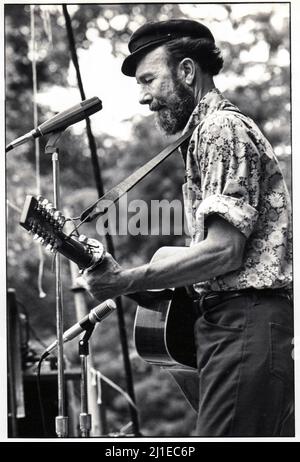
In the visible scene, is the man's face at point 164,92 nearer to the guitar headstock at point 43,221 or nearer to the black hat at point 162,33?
the black hat at point 162,33

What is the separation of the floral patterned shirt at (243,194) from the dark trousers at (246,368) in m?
0.05

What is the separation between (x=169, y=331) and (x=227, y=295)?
0.28 meters

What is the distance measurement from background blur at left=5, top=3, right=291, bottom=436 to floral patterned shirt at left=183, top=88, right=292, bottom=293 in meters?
1.15

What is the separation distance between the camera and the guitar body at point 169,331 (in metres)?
1.92

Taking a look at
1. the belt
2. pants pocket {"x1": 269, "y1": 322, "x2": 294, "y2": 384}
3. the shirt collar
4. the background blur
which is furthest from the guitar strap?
the background blur

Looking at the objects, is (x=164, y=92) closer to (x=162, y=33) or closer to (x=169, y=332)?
(x=162, y=33)

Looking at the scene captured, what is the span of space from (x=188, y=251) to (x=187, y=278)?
2.3 inches

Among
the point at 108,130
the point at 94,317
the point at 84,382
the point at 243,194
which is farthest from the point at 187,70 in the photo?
the point at 108,130

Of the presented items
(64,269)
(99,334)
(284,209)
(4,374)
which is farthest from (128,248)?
(284,209)

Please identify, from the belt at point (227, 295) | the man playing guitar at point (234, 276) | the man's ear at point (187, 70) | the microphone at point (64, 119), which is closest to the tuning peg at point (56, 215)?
the man playing guitar at point (234, 276)

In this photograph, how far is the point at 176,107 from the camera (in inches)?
77.5

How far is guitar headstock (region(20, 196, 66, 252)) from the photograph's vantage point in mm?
1601

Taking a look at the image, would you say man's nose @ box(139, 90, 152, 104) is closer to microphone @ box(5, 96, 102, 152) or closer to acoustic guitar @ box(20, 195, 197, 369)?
microphone @ box(5, 96, 102, 152)
